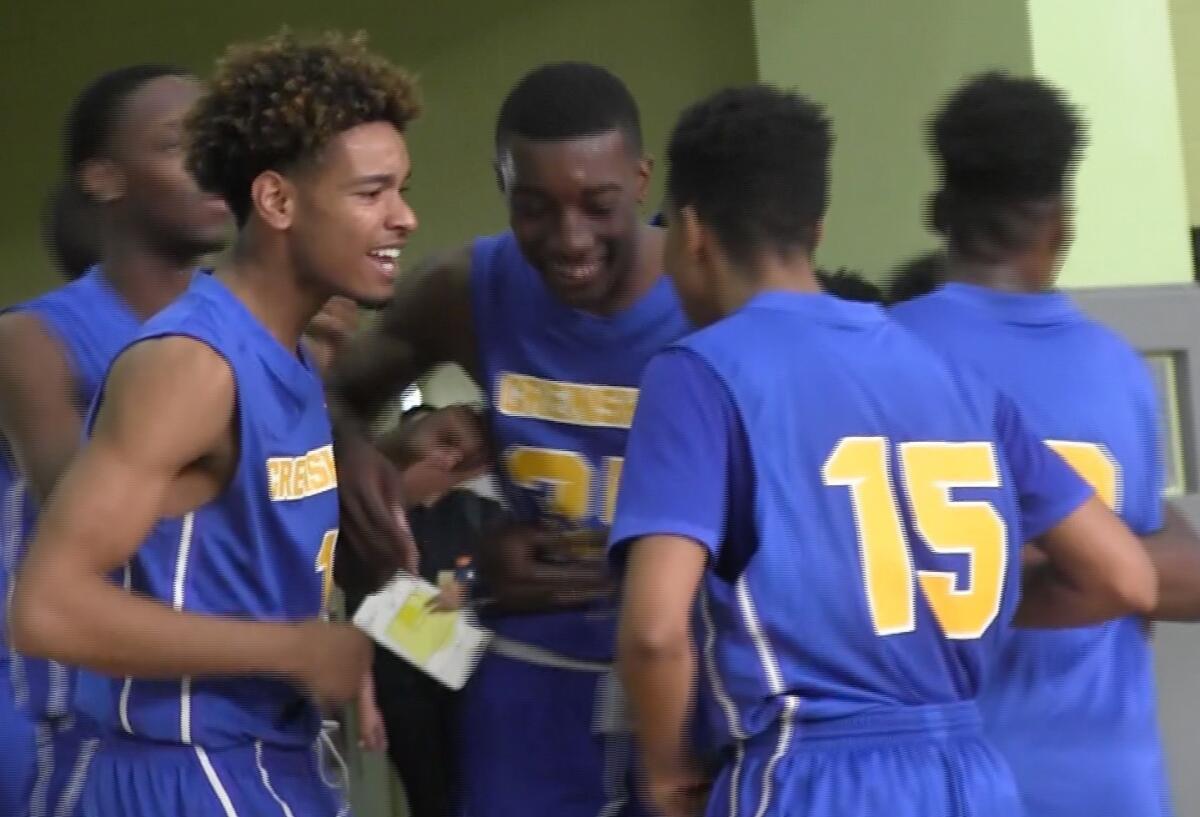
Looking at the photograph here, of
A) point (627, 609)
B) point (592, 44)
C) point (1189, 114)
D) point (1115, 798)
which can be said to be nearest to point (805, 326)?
point (627, 609)

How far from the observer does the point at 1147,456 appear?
220cm

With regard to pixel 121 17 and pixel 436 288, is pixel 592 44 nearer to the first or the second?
pixel 121 17

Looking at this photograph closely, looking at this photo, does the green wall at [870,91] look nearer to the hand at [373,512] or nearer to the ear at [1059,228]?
the ear at [1059,228]

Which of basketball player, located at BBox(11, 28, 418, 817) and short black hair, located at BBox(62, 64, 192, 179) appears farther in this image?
short black hair, located at BBox(62, 64, 192, 179)

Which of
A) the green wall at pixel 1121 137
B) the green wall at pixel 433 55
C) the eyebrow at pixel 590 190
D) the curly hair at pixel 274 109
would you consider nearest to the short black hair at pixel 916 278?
the green wall at pixel 1121 137

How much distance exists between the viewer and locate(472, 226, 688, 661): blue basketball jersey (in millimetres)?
2352

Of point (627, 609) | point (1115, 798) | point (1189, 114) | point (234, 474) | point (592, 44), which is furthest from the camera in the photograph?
point (592, 44)

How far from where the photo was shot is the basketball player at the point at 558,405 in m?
2.30

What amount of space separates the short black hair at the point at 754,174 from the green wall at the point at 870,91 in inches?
70.1

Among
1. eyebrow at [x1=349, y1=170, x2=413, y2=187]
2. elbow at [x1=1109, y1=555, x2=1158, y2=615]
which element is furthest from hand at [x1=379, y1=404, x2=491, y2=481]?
elbow at [x1=1109, y1=555, x2=1158, y2=615]

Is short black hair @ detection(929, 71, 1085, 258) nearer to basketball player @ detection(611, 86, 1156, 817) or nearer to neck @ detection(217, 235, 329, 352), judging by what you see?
basketball player @ detection(611, 86, 1156, 817)

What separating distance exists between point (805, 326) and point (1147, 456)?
67cm

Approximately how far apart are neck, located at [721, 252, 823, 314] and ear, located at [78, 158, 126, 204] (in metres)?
0.91

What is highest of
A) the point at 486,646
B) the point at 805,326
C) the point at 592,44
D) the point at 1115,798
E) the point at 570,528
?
the point at 592,44
